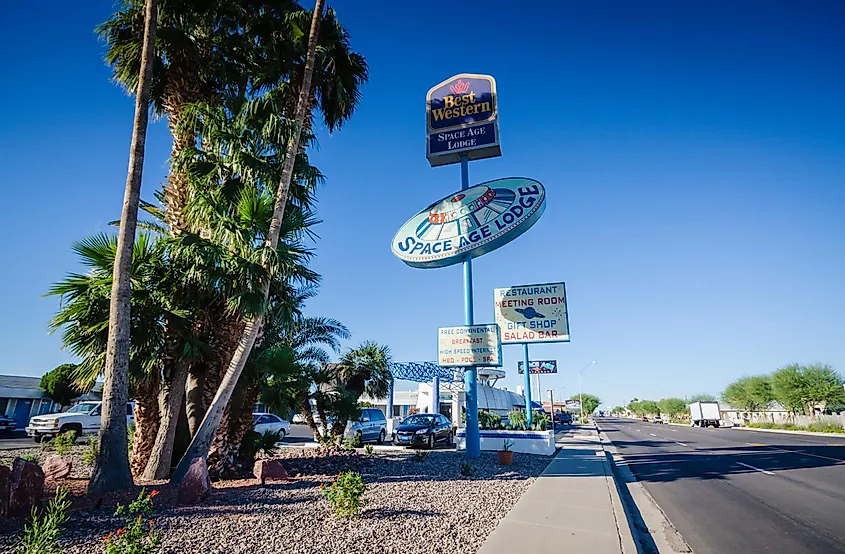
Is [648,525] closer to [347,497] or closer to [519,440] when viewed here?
[347,497]

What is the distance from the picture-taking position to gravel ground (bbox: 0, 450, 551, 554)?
5.05 m

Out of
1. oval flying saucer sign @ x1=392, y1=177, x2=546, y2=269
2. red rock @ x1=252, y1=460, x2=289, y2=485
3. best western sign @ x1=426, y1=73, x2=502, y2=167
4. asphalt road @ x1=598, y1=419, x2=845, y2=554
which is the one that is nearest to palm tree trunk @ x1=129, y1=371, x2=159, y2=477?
red rock @ x1=252, y1=460, x2=289, y2=485

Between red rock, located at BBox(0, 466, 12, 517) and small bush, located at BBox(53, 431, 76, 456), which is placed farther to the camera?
small bush, located at BBox(53, 431, 76, 456)

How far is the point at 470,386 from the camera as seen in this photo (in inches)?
599

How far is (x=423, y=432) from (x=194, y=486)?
45.9 ft

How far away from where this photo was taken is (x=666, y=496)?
380 inches

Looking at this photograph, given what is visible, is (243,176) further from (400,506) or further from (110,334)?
(400,506)

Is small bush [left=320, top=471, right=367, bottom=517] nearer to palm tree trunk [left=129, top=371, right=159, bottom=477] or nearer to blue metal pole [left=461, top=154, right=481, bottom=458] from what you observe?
palm tree trunk [left=129, top=371, right=159, bottom=477]

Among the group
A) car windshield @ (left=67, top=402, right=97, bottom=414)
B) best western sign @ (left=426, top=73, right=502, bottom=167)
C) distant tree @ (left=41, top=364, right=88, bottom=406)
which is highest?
best western sign @ (left=426, top=73, right=502, bottom=167)

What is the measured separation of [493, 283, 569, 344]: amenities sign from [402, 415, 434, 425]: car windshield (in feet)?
17.1

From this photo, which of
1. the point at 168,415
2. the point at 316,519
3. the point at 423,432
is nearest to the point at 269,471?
the point at 168,415

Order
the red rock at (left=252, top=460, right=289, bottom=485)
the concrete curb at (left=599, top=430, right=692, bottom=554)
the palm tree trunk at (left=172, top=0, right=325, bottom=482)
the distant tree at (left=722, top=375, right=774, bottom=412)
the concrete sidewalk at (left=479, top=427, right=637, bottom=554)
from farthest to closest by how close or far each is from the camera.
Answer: the distant tree at (left=722, top=375, right=774, bottom=412), the red rock at (left=252, top=460, right=289, bottom=485), the palm tree trunk at (left=172, top=0, right=325, bottom=482), the concrete curb at (left=599, top=430, right=692, bottom=554), the concrete sidewalk at (left=479, top=427, right=637, bottom=554)

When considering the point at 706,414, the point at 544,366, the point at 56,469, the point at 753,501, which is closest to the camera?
the point at 56,469

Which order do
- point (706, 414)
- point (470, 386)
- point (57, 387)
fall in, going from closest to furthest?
point (470, 386) < point (57, 387) < point (706, 414)
